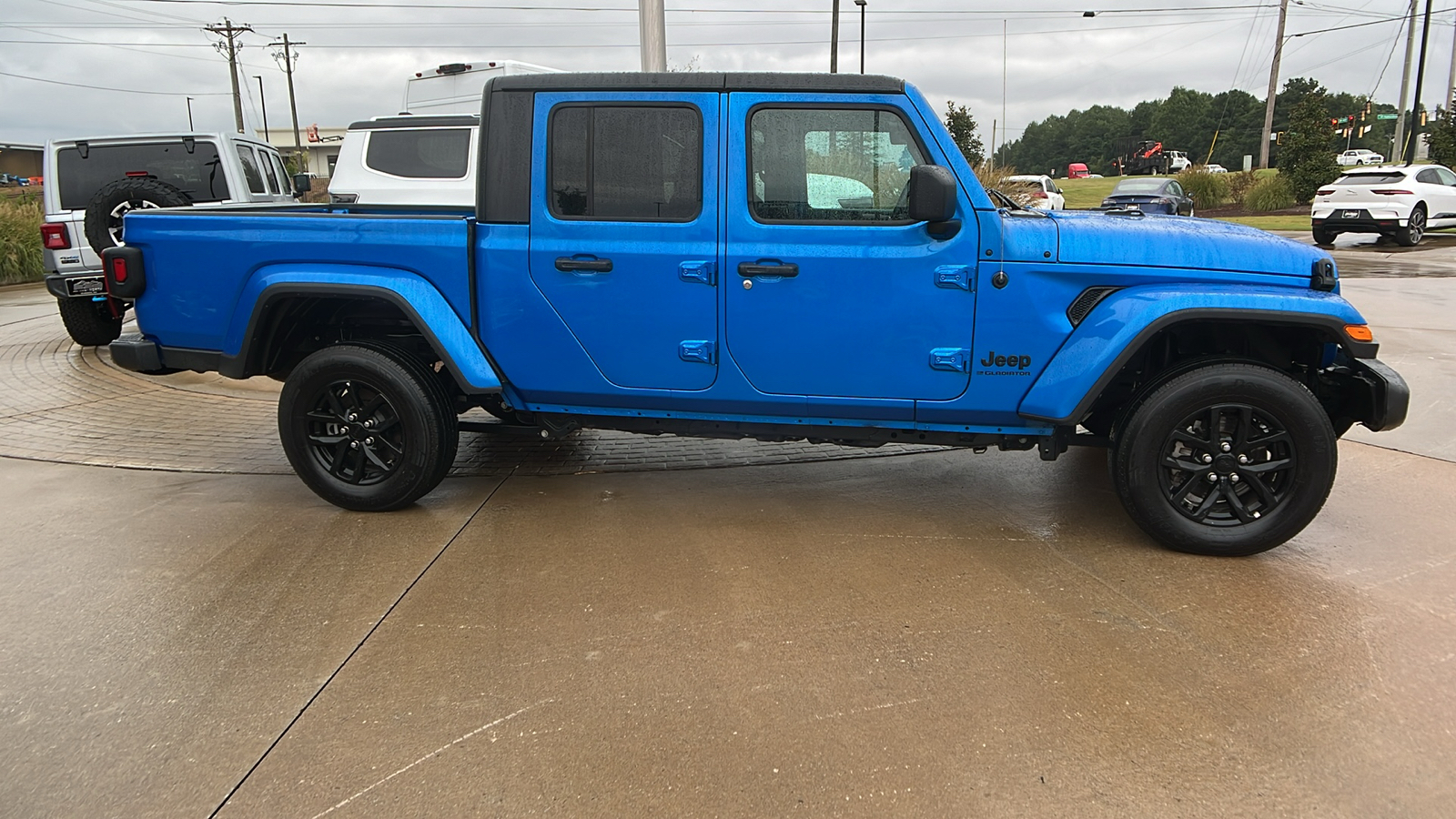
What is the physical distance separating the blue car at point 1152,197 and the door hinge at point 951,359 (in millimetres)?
17298

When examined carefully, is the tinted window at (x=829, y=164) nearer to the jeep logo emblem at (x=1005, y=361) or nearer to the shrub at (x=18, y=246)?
the jeep logo emblem at (x=1005, y=361)

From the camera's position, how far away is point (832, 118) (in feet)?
13.1

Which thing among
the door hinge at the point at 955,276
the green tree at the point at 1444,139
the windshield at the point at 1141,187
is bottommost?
the door hinge at the point at 955,276

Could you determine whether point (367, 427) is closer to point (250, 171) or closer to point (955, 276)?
point (955, 276)

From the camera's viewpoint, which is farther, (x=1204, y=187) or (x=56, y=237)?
(x=1204, y=187)

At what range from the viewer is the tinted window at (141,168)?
9.37m

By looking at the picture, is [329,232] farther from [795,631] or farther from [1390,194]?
[1390,194]

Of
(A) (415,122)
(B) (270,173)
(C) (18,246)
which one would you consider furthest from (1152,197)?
(C) (18,246)

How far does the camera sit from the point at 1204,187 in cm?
3131

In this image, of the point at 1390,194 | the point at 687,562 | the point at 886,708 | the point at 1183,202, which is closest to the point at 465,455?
the point at 687,562

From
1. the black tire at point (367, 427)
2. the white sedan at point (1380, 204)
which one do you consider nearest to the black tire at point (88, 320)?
the black tire at point (367, 427)

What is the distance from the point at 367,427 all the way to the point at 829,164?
246cm

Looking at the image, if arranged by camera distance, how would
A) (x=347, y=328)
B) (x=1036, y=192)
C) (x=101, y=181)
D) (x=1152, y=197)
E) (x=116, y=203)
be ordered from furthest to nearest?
(x=1036, y=192) < (x=1152, y=197) < (x=101, y=181) < (x=116, y=203) < (x=347, y=328)

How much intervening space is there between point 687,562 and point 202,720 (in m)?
1.85
